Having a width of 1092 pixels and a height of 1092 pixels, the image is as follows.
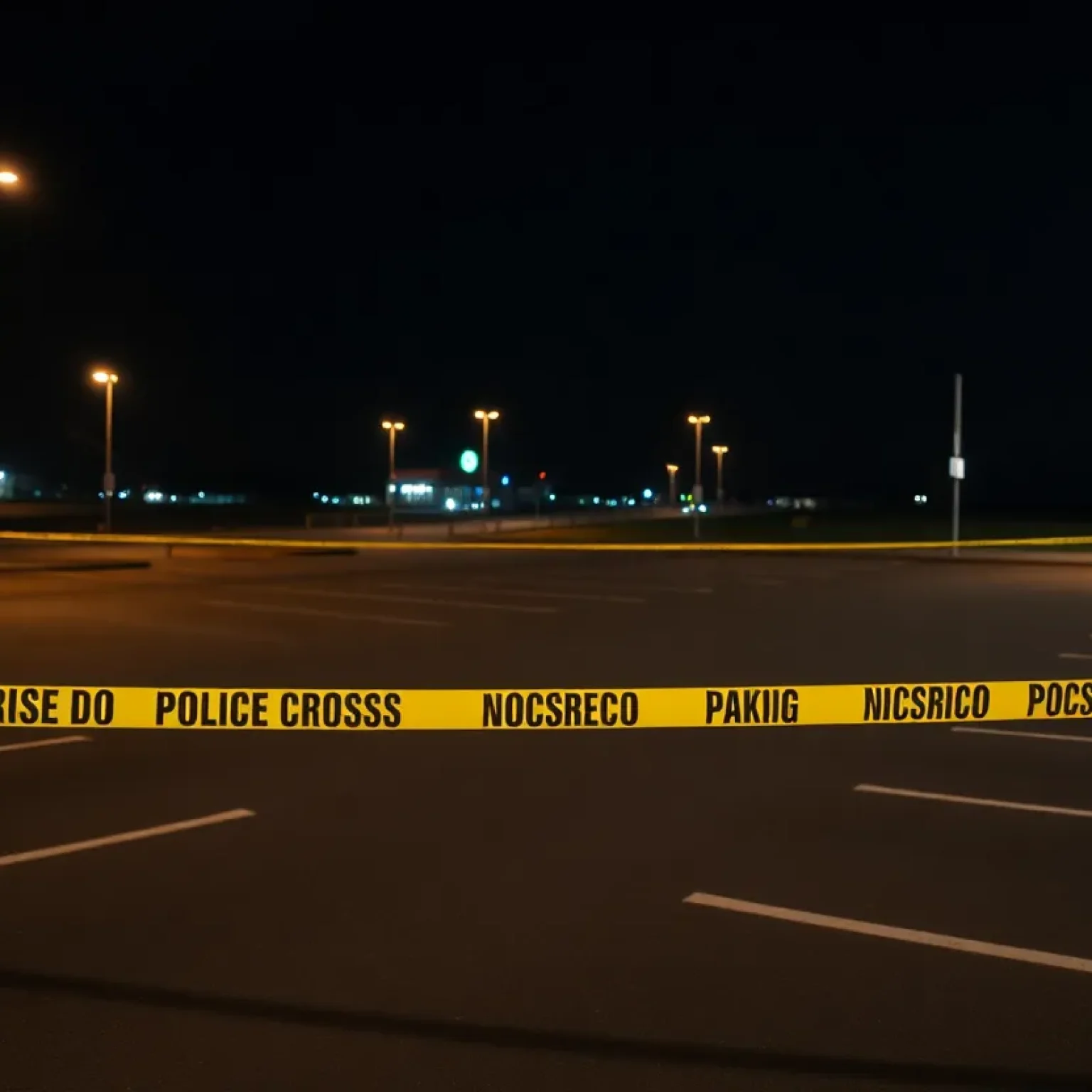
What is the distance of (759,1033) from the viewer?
500 cm

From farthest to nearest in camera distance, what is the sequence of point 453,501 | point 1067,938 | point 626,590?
point 453,501, point 626,590, point 1067,938

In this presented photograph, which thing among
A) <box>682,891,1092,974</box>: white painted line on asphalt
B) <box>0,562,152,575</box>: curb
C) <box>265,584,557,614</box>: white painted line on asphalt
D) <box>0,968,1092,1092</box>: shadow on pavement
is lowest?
<box>0,968,1092,1092</box>: shadow on pavement

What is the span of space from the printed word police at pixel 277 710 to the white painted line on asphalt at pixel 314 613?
8.40m

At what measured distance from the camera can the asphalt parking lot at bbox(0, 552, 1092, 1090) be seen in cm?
484

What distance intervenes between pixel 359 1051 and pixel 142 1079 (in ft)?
2.51

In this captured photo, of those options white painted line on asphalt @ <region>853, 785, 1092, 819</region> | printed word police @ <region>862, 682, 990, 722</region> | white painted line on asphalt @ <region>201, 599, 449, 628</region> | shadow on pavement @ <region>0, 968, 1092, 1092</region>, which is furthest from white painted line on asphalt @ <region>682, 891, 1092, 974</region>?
white painted line on asphalt @ <region>201, 599, 449, 628</region>

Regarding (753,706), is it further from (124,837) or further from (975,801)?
(124,837)

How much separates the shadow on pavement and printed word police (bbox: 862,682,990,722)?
6.90 m

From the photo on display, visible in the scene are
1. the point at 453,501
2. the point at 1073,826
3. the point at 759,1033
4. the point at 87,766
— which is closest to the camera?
the point at 759,1033

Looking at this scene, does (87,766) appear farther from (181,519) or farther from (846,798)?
(181,519)

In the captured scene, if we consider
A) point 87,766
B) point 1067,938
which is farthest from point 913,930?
point 87,766

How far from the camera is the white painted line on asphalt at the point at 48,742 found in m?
10.5

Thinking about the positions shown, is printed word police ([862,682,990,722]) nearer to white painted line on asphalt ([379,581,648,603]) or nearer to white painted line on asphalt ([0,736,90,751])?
white painted line on asphalt ([0,736,90,751])

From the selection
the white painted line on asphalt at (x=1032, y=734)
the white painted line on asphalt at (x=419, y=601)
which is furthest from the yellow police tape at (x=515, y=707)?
the white painted line on asphalt at (x=419, y=601)
